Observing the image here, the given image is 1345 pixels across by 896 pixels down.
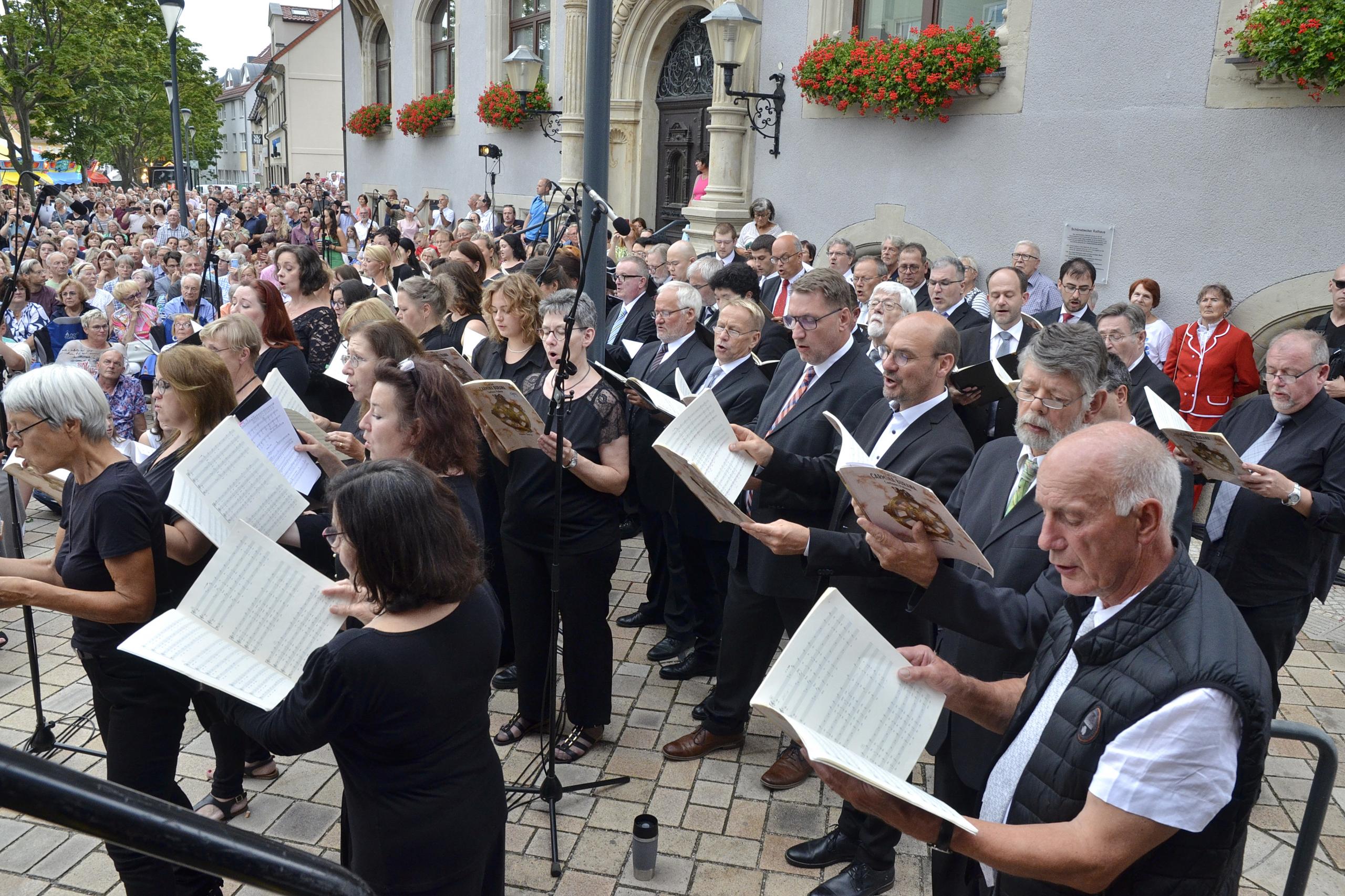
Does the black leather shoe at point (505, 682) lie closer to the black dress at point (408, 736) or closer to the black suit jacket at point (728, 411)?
the black suit jacket at point (728, 411)

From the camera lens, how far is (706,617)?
5.23 meters

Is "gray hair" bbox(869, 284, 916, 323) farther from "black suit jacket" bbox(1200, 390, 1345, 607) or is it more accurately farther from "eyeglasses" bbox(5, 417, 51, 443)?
"eyeglasses" bbox(5, 417, 51, 443)

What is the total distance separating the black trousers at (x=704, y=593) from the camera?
516 centimetres

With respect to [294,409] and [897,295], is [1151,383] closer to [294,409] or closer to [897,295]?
[897,295]

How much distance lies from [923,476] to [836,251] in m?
5.50

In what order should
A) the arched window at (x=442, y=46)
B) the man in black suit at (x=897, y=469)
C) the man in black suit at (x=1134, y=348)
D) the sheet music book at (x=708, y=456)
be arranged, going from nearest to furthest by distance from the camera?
the sheet music book at (x=708, y=456) → the man in black suit at (x=897, y=469) → the man in black suit at (x=1134, y=348) → the arched window at (x=442, y=46)

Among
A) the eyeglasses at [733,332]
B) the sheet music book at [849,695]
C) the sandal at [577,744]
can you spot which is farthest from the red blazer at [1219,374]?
the sheet music book at [849,695]

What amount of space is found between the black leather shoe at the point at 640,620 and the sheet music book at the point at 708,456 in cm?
243

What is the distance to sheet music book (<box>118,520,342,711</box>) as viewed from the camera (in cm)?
244

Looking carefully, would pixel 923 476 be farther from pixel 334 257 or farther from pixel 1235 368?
pixel 334 257

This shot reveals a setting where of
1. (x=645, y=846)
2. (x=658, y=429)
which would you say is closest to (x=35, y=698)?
(x=645, y=846)

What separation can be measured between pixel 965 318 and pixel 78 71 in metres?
24.9

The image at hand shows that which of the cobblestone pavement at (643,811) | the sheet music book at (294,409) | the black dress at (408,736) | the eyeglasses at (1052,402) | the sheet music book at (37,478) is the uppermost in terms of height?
the eyeglasses at (1052,402)

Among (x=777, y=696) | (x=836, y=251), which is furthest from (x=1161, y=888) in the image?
(x=836, y=251)
